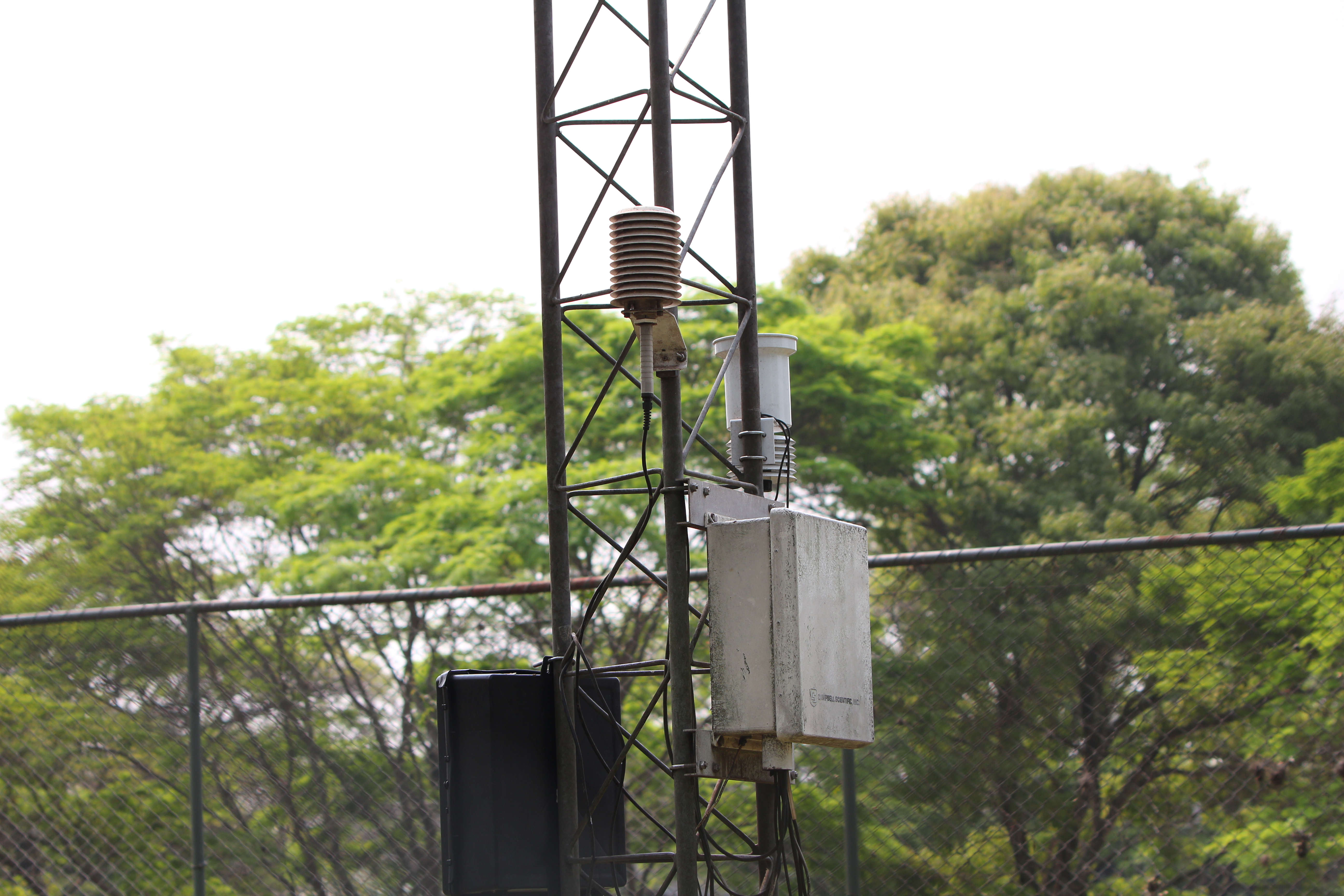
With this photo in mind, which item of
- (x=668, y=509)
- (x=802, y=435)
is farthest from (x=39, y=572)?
(x=668, y=509)

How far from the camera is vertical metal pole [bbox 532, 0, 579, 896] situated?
3762 millimetres

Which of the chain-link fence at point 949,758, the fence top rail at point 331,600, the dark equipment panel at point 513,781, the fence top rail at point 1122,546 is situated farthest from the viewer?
the chain-link fence at point 949,758

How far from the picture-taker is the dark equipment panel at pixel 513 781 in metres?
3.62

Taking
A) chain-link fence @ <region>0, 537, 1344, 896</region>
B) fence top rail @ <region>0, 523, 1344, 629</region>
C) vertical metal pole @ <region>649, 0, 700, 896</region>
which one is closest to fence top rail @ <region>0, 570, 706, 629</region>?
fence top rail @ <region>0, 523, 1344, 629</region>

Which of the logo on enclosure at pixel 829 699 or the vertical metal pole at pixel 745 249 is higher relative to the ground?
the vertical metal pole at pixel 745 249

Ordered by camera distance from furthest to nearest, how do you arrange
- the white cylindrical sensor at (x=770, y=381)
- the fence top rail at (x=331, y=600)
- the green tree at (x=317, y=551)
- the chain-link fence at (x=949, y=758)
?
the green tree at (x=317, y=551) → the chain-link fence at (x=949, y=758) → the fence top rail at (x=331, y=600) → the white cylindrical sensor at (x=770, y=381)

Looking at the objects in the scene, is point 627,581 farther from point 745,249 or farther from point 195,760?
point 195,760

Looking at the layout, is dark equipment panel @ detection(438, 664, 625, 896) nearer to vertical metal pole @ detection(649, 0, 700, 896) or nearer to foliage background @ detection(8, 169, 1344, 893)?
vertical metal pole @ detection(649, 0, 700, 896)

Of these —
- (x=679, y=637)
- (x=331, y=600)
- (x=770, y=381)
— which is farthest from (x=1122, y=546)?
(x=331, y=600)

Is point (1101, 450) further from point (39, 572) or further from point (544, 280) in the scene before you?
point (39, 572)

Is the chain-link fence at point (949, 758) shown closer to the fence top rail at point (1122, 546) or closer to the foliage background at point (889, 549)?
the foliage background at point (889, 549)

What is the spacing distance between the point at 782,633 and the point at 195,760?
2.89 meters

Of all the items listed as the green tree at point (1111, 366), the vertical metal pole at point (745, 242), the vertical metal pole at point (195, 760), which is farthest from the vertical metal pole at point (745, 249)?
the green tree at point (1111, 366)

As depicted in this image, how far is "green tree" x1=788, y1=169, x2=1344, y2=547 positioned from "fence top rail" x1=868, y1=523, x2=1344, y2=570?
40.4 ft
